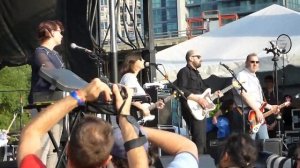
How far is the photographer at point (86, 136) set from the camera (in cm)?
231

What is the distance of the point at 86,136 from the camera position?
7.61ft

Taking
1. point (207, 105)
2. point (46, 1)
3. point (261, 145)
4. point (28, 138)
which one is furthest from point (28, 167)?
point (46, 1)

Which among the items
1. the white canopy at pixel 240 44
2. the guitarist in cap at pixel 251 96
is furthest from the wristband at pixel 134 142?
the white canopy at pixel 240 44

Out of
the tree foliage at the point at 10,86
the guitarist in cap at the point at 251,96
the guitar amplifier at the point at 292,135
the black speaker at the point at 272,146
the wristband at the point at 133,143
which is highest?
the wristband at the point at 133,143

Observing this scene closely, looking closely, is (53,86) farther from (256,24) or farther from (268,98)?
(256,24)

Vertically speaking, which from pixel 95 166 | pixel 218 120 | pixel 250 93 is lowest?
pixel 218 120

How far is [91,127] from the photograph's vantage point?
7.72 feet

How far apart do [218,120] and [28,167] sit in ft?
28.7

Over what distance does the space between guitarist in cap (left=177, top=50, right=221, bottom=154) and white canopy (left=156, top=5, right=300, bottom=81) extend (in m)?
3.89

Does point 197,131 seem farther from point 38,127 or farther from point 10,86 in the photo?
point 10,86

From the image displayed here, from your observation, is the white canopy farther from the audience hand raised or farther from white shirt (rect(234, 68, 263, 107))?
the audience hand raised

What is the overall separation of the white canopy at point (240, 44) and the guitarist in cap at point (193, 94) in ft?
12.8

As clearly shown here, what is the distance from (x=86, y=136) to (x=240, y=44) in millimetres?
11521

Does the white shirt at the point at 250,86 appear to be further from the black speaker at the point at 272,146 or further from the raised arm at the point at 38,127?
the raised arm at the point at 38,127
